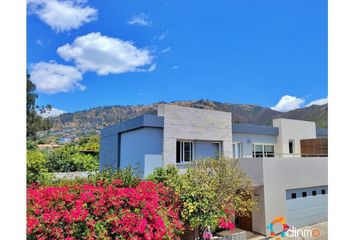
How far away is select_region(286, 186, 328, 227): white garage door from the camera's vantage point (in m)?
8.76

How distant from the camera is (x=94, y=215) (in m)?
4.19

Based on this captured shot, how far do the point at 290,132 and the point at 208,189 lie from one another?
8909mm

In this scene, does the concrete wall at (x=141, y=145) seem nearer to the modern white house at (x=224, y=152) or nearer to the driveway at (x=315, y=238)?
the modern white house at (x=224, y=152)

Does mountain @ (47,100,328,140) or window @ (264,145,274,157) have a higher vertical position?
mountain @ (47,100,328,140)

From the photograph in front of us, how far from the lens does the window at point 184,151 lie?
31.3ft

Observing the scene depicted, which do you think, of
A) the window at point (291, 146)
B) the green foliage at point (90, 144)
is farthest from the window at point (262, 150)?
the green foliage at point (90, 144)

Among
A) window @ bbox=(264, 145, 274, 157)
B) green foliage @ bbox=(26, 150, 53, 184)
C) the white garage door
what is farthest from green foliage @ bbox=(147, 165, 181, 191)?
window @ bbox=(264, 145, 274, 157)

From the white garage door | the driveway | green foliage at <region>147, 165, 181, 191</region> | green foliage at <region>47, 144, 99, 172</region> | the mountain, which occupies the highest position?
the mountain

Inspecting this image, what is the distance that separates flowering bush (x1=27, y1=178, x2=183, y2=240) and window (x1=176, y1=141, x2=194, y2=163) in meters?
4.64

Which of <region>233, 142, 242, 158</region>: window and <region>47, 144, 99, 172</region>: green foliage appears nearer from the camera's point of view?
<region>233, 142, 242, 158</region>: window

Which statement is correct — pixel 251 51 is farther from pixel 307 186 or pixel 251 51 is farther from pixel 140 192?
pixel 307 186

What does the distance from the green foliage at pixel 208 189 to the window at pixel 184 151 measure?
245cm

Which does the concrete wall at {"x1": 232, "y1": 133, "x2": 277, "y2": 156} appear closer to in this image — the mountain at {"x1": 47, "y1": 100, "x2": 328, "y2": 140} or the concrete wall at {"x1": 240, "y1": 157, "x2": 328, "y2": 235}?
the mountain at {"x1": 47, "y1": 100, "x2": 328, "y2": 140}
